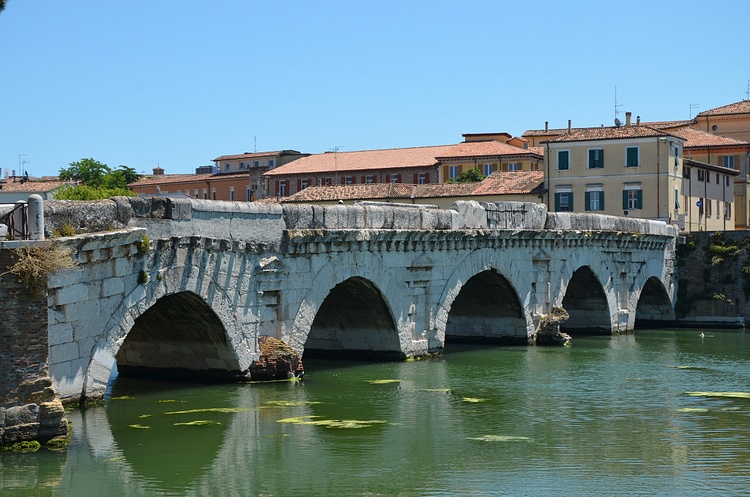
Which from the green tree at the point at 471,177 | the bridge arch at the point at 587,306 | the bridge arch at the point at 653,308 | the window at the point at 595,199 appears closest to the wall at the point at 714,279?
the bridge arch at the point at 653,308

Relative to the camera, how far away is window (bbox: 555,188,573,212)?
5328 cm

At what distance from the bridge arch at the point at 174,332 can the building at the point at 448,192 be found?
31.7m

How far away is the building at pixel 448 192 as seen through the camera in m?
56.0

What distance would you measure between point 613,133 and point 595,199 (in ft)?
10.1

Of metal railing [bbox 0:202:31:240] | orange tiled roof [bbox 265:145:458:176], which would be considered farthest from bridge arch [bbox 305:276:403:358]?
orange tiled roof [bbox 265:145:458:176]

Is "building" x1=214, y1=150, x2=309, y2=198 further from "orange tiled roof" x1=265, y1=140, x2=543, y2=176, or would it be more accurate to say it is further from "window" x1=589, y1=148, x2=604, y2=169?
"window" x1=589, y1=148, x2=604, y2=169

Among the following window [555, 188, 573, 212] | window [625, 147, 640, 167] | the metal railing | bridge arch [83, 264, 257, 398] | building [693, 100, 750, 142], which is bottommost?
bridge arch [83, 264, 257, 398]

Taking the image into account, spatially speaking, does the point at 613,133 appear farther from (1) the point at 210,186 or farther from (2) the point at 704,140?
(1) the point at 210,186

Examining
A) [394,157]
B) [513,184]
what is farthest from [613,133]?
[394,157]

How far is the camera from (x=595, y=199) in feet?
172

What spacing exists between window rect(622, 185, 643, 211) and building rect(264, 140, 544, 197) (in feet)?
65.3

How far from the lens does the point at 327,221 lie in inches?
992

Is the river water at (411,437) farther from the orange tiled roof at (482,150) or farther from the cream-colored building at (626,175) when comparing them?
the orange tiled roof at (482,150)

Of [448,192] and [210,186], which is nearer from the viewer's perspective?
[448,192]
